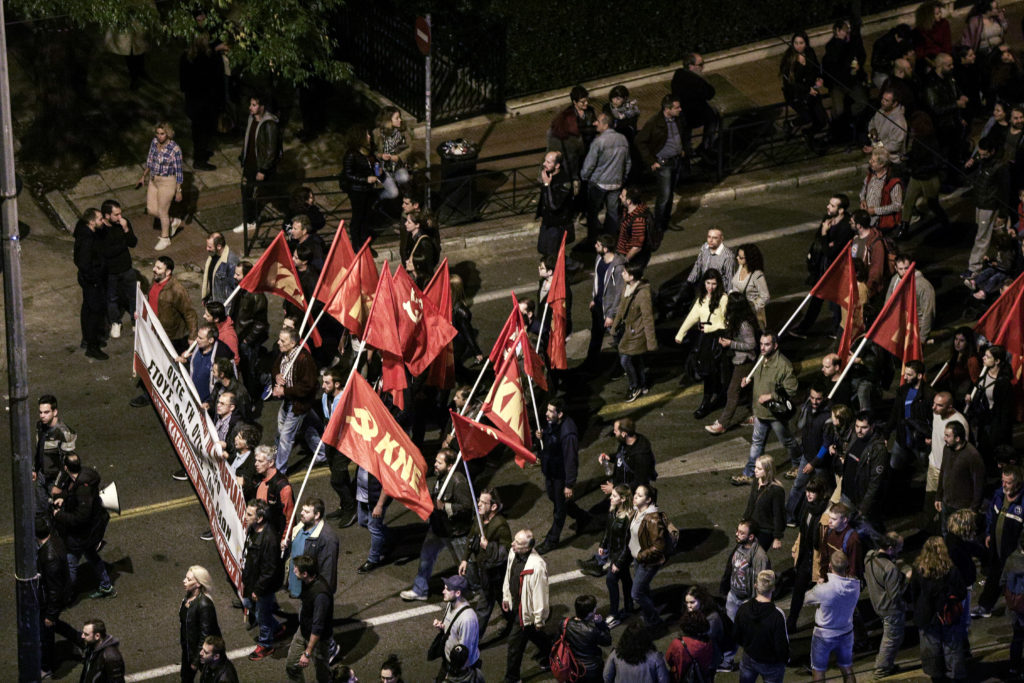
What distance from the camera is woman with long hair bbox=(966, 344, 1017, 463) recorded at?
1722cm

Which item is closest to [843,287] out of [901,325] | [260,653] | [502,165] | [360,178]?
[901,325]

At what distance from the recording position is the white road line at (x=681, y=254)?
22422 millimetres

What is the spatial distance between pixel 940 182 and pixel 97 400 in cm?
1153

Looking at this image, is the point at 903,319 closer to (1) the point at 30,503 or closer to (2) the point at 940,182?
(2) the point at 940,182

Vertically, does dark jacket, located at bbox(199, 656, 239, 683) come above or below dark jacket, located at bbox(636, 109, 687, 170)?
below

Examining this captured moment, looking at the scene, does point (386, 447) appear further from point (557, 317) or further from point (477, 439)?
point (557, 317)

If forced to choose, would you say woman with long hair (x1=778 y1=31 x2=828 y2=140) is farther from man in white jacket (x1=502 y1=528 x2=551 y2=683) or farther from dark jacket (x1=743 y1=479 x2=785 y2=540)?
man in white jacket (x1=502 y1=528 x2=551 y2=683)

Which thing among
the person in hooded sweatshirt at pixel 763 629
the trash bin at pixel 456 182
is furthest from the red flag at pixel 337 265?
the person in hooded sweatshirt at pixel 763 629

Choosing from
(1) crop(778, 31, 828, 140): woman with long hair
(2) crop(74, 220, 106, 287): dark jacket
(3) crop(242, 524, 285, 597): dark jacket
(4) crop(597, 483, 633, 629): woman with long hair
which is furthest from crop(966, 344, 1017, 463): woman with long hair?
(2) crop(74, 220, 106, 287): dark jacket

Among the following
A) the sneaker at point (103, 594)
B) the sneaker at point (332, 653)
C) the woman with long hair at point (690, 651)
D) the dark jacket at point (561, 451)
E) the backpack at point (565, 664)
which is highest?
the dark jacket at point (561, 451)

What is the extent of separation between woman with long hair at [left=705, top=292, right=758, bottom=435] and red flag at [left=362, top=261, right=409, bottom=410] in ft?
11.6

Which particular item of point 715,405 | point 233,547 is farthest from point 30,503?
point 715,405

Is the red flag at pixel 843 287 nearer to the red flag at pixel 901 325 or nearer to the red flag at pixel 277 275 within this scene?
the red flag at pixel 901 325

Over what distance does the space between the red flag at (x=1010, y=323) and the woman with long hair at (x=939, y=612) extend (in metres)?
3.23
